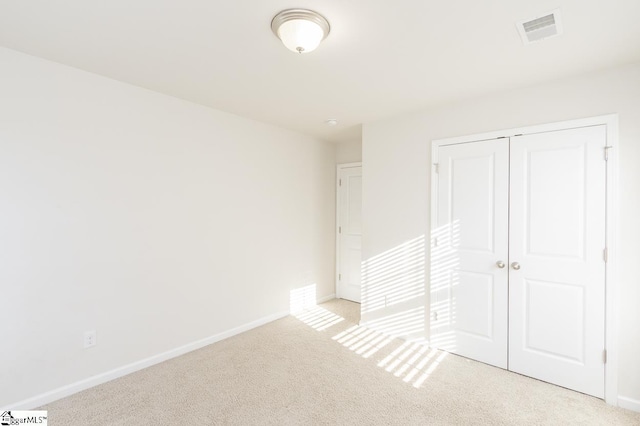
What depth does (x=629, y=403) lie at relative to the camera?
85.1 inches

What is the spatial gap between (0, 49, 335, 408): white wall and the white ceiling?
317 millimetres

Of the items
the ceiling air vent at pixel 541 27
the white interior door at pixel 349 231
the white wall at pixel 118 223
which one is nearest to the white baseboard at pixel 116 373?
the white wall at pixel 118 223

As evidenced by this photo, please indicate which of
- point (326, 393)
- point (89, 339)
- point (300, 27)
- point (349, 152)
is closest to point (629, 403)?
point (326, 393)

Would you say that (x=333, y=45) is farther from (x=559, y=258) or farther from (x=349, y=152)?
(x=349, y=152)

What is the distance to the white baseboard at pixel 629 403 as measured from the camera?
2.14 metres

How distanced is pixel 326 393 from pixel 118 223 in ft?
7.12

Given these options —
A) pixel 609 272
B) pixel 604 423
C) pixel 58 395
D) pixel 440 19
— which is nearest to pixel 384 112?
pixel 440 19

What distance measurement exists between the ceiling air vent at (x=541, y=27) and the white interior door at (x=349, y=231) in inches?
110

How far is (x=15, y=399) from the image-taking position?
6.77 feet

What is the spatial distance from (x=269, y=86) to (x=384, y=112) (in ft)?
4.23

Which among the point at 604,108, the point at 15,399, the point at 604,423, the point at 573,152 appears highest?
the point at 604,108

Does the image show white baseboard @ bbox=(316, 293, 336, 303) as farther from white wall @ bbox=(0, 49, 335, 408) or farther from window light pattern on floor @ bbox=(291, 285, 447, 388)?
white wall @ bbox=(0, 49, 335, 408)

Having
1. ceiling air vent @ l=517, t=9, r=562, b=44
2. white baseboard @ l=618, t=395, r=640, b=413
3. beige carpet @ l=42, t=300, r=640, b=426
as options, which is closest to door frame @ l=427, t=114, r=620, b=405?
white baseboard @ l=618, t=395, r=640, b=413

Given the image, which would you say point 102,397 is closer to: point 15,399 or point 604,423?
point 15,399
